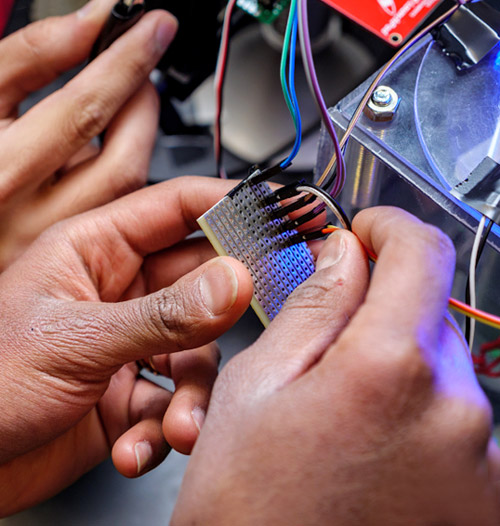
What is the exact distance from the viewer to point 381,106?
51 cm

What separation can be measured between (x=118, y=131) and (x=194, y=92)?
0.19 metres

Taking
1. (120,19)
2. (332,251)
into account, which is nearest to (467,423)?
(332,251)

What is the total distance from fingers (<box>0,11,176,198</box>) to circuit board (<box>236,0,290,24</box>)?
0.12m

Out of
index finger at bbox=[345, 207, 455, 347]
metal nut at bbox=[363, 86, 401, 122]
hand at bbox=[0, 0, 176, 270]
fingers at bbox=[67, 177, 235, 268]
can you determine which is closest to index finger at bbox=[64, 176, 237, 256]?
fingers at bbox=[67, 177, 235, 268]

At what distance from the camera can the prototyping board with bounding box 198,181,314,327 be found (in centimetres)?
52

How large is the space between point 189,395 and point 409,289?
33cm

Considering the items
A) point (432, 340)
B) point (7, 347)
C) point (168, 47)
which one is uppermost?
point (168, 47)

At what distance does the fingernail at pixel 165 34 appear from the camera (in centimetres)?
77

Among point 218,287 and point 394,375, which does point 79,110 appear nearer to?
point 218,287

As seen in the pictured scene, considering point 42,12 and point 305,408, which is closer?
point 305,408

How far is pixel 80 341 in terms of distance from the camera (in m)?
0.53

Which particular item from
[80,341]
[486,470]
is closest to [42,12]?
[80,341]

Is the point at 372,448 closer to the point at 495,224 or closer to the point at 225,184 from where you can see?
the point at 495,224

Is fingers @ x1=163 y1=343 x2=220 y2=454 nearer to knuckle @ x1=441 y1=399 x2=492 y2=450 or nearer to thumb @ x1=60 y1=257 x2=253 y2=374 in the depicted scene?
thumb @ x1=60 y1=257 x2=253 y2=374
